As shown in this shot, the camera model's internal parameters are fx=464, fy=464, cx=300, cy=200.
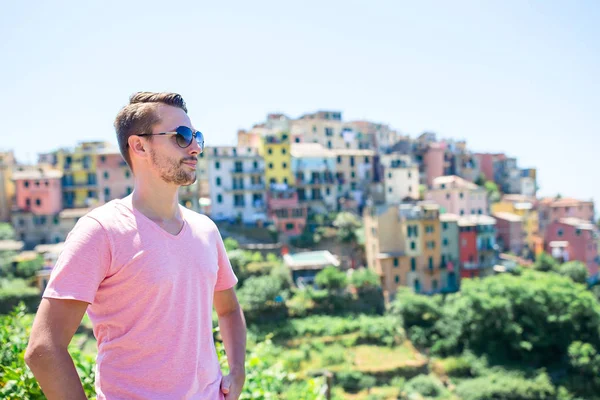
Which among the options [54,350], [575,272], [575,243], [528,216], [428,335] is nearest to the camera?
[54,350]

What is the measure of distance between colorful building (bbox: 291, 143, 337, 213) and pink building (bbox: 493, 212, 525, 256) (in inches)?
659

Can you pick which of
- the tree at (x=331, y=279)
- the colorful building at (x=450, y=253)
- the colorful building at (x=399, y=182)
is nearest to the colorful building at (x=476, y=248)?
the colorful building at (x=450, y=253)

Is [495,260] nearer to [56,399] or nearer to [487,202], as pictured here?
[487,202]

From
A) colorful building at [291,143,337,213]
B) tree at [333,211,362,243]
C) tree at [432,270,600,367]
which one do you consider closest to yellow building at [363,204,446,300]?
tree at [333,211,362,243]

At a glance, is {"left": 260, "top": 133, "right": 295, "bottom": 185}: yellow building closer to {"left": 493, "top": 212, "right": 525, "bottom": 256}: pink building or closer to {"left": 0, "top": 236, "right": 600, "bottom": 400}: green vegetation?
{"left": 0, "top": 236, "right": 600, "bottom": 400}: green vegetation

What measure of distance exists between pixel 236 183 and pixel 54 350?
133 ft

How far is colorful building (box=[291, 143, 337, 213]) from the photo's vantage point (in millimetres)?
44875

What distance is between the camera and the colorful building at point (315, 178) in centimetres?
4488

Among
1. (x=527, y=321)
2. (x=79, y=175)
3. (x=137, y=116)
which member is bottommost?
(x=527, y=321)

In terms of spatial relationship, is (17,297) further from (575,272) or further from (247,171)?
(575,272)

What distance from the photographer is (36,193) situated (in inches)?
1535

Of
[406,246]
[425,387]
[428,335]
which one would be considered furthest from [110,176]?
[425,387]

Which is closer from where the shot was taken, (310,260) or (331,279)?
(331,279)

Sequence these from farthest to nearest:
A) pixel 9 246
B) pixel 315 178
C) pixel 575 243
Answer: pixel 575 243
pixel 315 178
pixel 9 246
